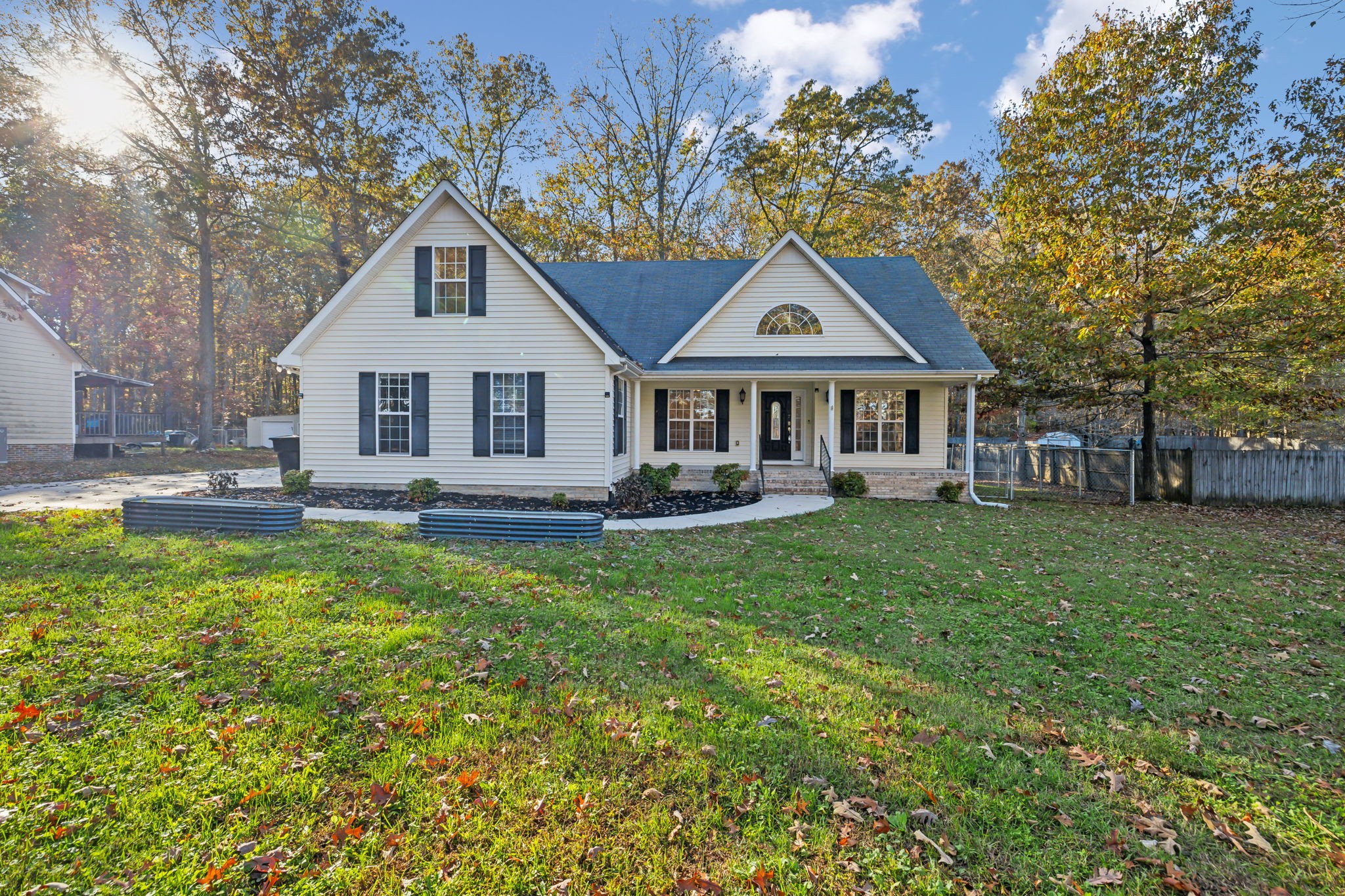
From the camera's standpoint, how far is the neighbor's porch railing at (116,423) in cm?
2319

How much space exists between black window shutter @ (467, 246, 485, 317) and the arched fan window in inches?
286

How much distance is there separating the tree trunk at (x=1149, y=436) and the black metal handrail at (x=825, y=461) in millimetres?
8089

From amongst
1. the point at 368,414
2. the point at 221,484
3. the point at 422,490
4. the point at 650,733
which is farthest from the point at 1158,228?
the point at 221,484

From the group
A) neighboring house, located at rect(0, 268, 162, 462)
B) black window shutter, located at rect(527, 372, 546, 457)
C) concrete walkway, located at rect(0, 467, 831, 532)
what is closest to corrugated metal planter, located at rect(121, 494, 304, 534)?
concrete walkway, located at rect(0, 467, 831, 532)

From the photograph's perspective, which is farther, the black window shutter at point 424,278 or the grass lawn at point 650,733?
the black window shutter at point 424,278

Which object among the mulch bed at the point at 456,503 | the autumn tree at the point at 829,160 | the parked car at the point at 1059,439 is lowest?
the mulch bed at the point at 456,503

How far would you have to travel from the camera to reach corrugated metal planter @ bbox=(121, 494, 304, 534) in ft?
28.0

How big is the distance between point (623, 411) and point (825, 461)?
5.57 meters

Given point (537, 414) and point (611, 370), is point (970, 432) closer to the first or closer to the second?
point (611, 370)

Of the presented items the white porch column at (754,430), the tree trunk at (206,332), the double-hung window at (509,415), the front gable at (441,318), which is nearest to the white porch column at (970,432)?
the white porch column at (754,430)

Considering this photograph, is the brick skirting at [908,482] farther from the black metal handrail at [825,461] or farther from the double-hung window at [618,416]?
the double-hung window at [618,416]

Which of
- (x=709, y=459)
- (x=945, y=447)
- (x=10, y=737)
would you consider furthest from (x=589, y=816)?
(x=945, y=447)

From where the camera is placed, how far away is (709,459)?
16.2 meters

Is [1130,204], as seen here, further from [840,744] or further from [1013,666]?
[840,744]
